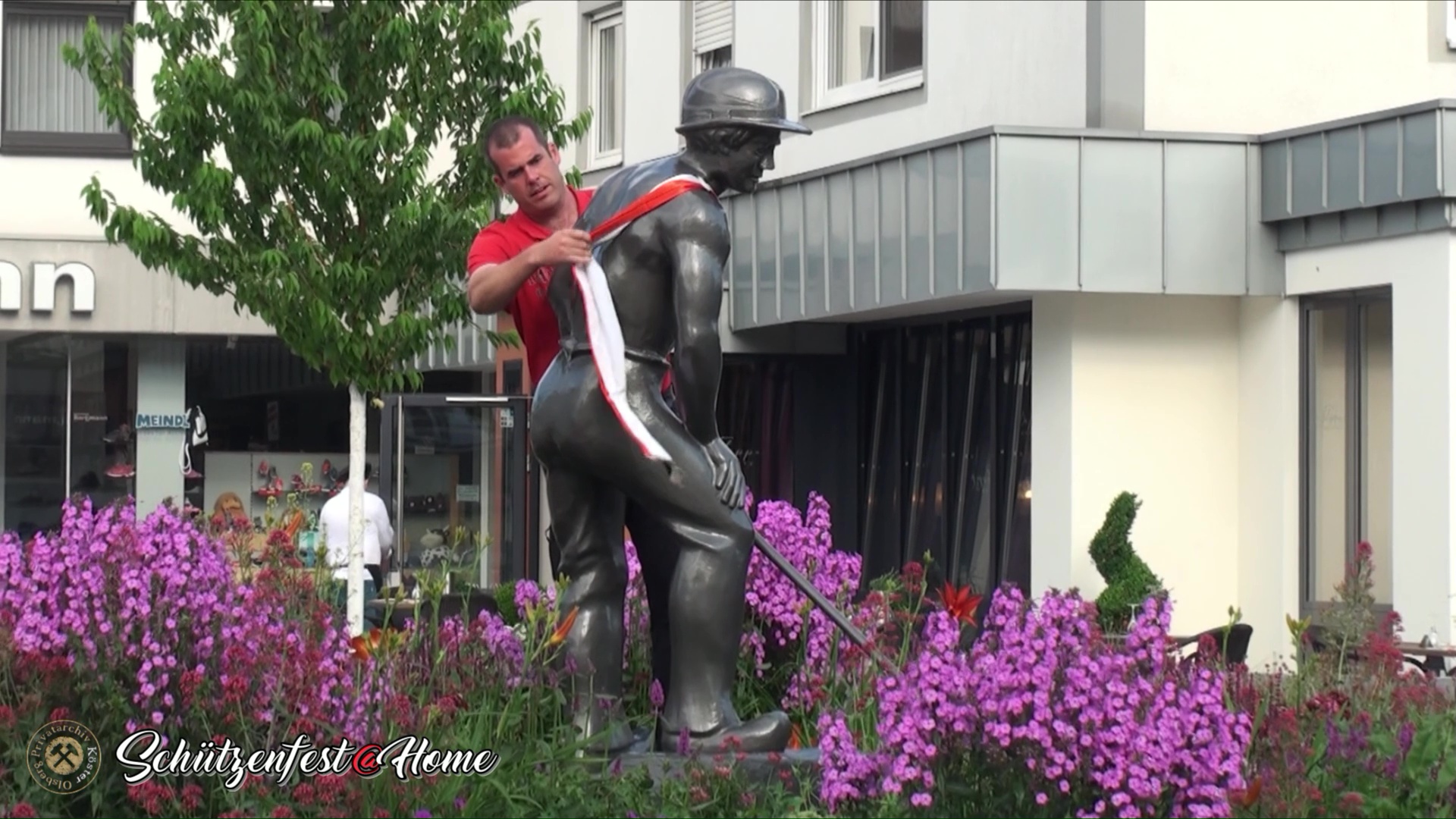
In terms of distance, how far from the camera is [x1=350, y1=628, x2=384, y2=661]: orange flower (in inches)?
287

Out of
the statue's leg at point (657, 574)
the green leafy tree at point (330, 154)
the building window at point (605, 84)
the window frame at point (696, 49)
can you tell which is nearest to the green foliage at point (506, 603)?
the green leafy tree at point (330, 154)

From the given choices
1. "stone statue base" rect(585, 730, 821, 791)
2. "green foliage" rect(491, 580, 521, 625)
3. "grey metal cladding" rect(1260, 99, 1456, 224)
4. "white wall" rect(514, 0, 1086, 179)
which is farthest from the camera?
"white wall" rect(514, 0, 1086, 179)

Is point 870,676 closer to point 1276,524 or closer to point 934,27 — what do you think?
point 1276,524

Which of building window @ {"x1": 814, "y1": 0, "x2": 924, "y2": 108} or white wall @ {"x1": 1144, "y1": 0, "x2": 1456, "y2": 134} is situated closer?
white wall @ {"x1": 1144, "y1": 0, "x2": 1456, "y2": 134}

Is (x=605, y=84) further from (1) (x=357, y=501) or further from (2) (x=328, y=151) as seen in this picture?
(1) (x=357, y=501)

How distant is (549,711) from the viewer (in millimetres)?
7180

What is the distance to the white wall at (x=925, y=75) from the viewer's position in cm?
1698

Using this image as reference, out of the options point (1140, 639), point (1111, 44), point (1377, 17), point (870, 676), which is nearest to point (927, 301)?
point (1111, 44)

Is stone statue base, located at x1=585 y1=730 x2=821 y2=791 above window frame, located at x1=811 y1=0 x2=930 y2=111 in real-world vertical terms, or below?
below

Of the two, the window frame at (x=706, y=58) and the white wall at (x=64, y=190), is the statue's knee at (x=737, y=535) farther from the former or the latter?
the white wall at (x=64, y=190)

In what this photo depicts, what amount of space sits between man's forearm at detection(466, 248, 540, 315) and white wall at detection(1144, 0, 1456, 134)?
987cm

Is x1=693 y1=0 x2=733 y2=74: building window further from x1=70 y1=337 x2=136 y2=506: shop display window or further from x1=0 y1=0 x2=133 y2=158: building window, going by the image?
x1=70 y1=337 x2=136 y2=506: shop display window

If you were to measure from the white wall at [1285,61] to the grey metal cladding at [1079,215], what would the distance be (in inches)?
20.4

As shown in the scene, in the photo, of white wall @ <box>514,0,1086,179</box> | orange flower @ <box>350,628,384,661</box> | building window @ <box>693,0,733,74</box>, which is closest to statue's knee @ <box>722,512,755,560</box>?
orange flower @ <box>350,628,384,661</box>
